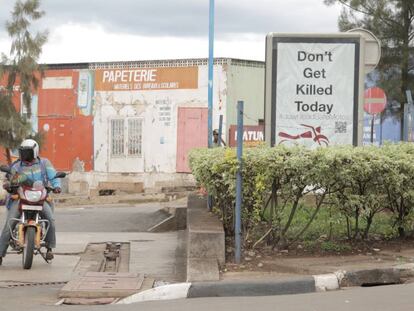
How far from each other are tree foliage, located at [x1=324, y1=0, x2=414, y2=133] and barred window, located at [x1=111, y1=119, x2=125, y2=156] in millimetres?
12466

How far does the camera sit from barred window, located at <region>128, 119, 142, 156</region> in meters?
31.4

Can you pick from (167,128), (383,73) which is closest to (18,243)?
(383,73)

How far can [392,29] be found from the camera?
22703 millimetres

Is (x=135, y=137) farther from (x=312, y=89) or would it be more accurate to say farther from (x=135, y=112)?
(x=312, y=89)

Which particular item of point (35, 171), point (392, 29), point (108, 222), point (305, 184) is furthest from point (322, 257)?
point (392, 29)

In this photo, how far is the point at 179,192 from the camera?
27.1 m

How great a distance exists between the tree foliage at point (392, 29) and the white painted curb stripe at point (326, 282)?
1614 cm

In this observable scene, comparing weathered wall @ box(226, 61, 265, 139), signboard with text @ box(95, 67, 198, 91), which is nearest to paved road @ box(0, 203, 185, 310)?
weathered wall @ box(226, 61, 265, 139)

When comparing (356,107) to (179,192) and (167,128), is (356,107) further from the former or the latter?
(167,128)

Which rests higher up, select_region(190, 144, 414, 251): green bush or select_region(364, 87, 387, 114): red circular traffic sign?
select_region(364, 87, 387, 114): red circular traffic sign

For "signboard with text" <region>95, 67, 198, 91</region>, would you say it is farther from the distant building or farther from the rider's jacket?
the rider's jacket

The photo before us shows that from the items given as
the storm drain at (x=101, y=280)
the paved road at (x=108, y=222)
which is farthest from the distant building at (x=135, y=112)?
the storm drain at (x=101, y=280)

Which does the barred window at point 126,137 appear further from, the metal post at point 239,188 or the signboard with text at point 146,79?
the metal post at point 239,188

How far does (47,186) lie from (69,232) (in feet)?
14.8
